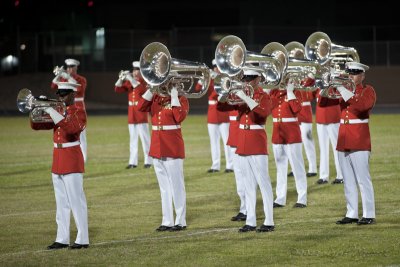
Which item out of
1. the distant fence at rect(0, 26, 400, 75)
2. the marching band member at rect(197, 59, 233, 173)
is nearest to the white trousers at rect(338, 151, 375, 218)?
the marching band member at rect(197, 59, 233, 173)

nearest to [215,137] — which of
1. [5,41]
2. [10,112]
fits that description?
[10,112]

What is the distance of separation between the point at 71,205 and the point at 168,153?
1601 millimetres

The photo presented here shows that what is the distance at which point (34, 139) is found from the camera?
24219 millimetres

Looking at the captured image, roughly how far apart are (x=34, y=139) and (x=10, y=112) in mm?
11131

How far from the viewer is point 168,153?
11461 mm

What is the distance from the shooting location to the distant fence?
Result: 34562 millimetres

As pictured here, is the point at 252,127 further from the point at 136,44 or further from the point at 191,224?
the point at 136,44

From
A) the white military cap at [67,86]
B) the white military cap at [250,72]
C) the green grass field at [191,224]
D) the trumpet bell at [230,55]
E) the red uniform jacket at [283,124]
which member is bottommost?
the green grass field at [191,224]

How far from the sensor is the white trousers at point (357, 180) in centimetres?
1159

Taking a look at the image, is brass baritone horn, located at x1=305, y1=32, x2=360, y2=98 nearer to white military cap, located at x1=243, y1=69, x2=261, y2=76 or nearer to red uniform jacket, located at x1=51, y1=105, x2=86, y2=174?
white military cap, located at x1=243, y1=69, x2=261, y2=76

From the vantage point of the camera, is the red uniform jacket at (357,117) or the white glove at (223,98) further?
the red uniform jacket at (357,117)

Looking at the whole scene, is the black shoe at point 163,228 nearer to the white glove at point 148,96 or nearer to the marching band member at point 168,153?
the marching band member at point 168,153

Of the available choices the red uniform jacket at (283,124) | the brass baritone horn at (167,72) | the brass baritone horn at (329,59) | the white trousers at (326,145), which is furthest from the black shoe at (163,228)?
the white trousers at (326,145)

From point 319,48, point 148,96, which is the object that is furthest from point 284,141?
point 148,96
